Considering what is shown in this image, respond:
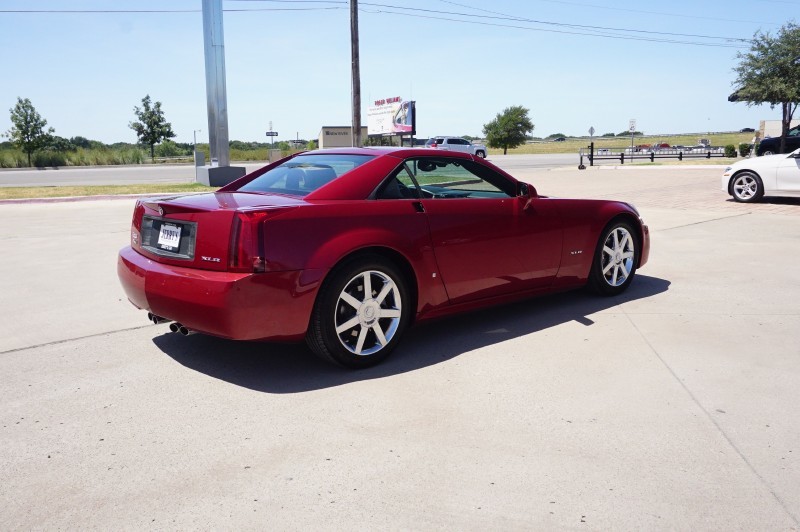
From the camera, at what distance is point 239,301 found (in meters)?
3.91

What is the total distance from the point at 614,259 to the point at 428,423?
343 cm

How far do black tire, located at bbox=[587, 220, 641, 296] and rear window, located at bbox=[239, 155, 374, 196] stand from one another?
2.54m

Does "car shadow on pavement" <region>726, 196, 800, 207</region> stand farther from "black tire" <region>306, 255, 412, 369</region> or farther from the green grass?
the green grass

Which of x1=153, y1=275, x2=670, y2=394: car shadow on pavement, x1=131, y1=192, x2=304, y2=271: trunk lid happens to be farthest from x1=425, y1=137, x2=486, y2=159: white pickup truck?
x1=131, y1=192, x2=304, y2=271: trunk lid

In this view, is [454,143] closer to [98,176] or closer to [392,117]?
[392,117]

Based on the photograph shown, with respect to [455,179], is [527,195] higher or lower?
lower

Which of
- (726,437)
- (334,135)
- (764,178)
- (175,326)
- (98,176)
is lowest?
(726,437)

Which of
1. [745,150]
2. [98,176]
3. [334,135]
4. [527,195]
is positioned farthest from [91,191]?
[334,135]

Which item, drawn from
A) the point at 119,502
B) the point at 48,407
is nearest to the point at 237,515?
the point at 119,502

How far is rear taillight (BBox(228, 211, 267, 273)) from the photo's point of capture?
155 inches

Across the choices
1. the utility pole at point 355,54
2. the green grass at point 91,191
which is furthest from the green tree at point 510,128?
the green grass at point 91,191

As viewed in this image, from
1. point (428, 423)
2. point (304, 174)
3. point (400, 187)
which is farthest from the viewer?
point (304, 174)

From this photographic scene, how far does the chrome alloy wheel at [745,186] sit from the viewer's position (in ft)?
49.3

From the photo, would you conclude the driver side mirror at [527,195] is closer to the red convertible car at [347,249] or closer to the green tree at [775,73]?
the red convertible car at [347,249]
